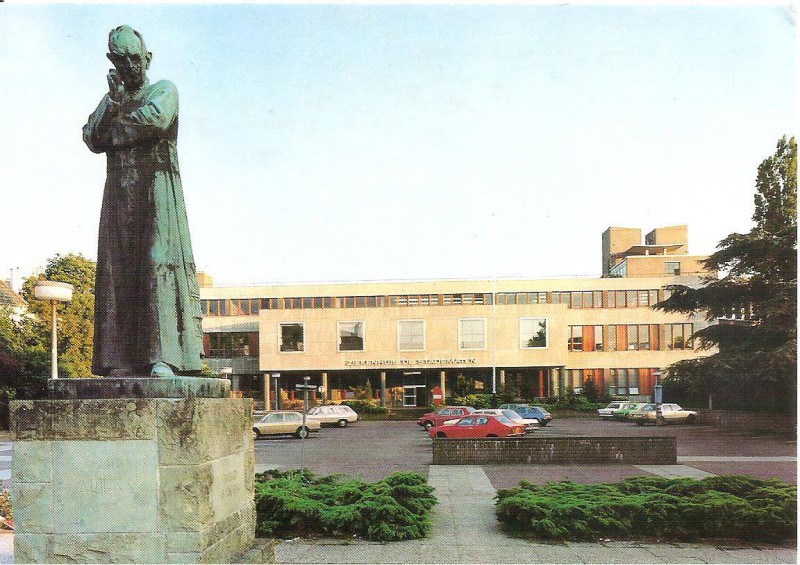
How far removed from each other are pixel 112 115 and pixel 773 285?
101ft

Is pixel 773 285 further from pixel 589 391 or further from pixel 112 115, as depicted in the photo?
pixel 112 115

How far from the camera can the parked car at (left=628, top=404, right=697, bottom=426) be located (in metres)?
38.2

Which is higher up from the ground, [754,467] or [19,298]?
[19,298]

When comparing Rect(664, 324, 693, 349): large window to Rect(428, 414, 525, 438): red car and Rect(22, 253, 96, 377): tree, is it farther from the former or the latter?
Rect(22, 253, 96, 377): tree

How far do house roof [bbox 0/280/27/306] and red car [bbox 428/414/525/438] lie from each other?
2750 cm

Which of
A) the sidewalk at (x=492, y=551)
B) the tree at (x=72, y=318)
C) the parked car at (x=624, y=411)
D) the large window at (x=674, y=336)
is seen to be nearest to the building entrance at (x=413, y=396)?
the parked car at (x=624, y=411)

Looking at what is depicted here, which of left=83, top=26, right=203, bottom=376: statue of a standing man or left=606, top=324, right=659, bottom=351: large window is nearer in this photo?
left=83, top=26, right=203, bottom=376: statue of a standing man

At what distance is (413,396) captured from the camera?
56.0m

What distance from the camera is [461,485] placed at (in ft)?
47.3

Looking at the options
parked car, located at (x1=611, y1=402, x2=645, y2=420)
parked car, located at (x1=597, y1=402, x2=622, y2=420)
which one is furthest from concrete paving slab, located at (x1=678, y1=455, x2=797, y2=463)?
parked car, located at (x1=597, y1=402, x2=622, y2=420)

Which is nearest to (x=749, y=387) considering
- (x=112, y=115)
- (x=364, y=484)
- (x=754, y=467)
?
(x=754, y=467)

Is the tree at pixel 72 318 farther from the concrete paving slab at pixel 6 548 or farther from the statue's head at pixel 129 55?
the statue's head at pixel 129 55

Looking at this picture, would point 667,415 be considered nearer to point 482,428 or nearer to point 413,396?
point 482,428

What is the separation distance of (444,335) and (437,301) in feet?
9.29
